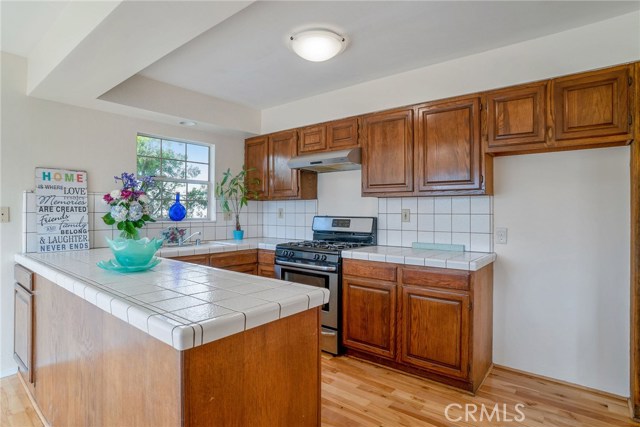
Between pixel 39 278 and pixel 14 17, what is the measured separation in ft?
5.20

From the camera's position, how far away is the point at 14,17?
206 centimetres

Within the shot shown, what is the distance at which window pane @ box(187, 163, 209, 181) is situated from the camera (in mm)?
3627

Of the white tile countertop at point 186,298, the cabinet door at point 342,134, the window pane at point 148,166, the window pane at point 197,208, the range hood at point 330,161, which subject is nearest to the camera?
the white tile countertop at point 186,298

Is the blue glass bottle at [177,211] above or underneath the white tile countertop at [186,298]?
above

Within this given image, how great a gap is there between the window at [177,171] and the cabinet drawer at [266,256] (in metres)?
0.82

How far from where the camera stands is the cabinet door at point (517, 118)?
2.17 meters

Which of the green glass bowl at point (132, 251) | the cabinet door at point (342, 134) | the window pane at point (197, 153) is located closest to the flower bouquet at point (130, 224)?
the green glass bowl at point (132, 251)

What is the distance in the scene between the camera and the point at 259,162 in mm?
3879

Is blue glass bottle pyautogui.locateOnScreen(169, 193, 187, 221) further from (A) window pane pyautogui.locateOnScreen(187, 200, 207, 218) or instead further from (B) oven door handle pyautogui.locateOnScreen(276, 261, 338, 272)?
(B) oven door handle pyautogui.locateOnScreen(276, 261, 338, 272)

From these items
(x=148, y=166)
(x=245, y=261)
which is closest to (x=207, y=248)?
(x=245, y=261)

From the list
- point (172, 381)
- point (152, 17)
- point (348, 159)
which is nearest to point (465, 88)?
point (348, 159)

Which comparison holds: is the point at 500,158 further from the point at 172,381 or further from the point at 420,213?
the point at 172,381

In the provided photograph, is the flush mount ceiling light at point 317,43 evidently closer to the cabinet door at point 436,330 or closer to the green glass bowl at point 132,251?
the green glass bowl at point 132,251

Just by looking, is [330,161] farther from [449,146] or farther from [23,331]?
[23,331]
